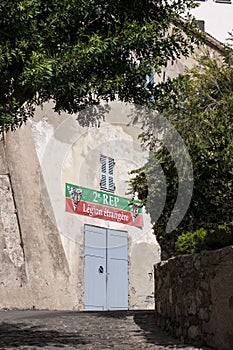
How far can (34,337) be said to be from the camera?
898cm

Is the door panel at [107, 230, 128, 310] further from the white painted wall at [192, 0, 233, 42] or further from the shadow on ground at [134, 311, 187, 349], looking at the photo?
the white painted wall at [192, 0, 233, 42]

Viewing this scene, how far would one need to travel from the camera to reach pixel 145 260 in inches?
911

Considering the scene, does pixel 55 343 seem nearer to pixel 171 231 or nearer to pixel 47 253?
pixel 171 231

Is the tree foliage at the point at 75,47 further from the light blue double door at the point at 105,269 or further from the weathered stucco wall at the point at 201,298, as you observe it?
the light blue double door at the point at 105,269

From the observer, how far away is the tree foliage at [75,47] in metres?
6.76

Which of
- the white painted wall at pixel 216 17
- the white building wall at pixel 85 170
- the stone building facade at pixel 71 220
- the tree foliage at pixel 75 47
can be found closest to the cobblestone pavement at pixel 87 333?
the tree foliage at pixel 75 47

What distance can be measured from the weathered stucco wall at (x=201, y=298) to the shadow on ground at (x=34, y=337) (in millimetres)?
1455

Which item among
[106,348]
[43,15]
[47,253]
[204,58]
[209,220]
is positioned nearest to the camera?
[43,15]

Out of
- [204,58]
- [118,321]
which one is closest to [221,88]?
[204,58]

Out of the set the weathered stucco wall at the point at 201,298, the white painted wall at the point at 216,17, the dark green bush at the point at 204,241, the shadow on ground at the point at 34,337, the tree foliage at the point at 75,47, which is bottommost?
the shadow on ground at the point at 34,337

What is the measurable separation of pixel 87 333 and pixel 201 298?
2540 mm

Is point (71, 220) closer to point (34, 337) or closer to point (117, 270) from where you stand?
point (117, 270)

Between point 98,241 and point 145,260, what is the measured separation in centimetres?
280

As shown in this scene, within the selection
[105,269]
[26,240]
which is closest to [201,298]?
[26,240]
